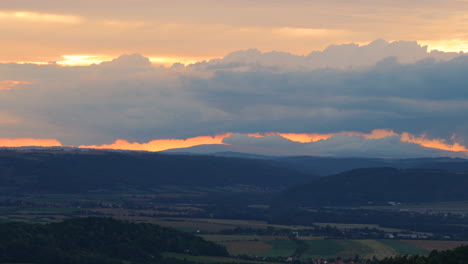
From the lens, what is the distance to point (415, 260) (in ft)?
404

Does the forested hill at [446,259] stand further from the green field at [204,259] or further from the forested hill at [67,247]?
the forested hill at [67,247]

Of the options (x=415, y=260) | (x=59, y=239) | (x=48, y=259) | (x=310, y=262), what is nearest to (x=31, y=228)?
(x=59, y=239)

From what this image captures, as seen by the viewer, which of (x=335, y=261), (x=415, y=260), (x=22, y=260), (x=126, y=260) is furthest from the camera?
(x=335, y=261)

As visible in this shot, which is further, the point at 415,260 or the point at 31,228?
the point at 31,228

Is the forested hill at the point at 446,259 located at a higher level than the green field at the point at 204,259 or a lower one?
higher

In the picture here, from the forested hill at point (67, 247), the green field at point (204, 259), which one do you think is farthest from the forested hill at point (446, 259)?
the forested hill at point (67, 247)

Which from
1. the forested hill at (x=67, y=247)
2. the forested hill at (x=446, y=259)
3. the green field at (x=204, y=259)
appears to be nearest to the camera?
the forested hill at (x=446, y=259)

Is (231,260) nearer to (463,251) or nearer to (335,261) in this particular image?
(335,261)

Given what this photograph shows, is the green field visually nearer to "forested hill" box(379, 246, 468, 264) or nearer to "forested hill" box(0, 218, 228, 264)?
"forested hill" box(0, 218, 228, 264)

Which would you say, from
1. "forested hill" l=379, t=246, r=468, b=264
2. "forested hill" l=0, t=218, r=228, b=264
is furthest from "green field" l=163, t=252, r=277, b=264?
"forested hill" l=379, t=246, r=468, b=264

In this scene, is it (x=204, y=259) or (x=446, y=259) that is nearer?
(x=446, y=259)

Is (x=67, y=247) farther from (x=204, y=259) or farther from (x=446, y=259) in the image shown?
(x=446, y=259)

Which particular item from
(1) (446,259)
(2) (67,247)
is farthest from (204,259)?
(1) (446,259)

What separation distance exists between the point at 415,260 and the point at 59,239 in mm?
92822
